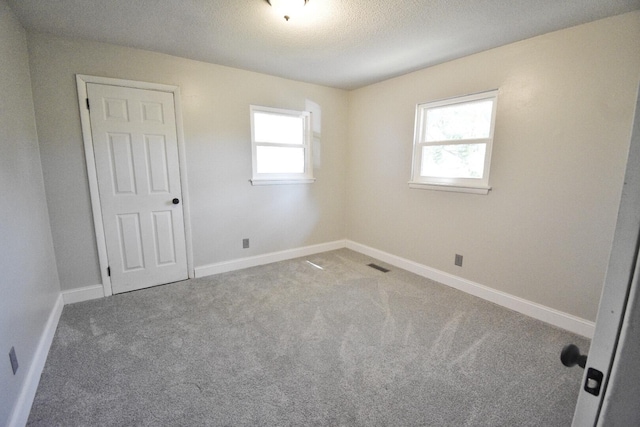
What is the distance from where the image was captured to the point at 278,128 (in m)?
3.78

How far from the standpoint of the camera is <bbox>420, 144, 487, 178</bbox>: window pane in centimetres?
289

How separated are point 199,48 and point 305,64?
3.56ft

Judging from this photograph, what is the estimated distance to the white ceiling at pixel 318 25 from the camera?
6.40 ft

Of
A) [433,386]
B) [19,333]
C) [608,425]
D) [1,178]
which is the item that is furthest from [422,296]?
[1,178]

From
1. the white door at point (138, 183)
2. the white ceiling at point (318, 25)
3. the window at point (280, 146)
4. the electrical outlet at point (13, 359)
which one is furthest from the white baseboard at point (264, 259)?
the white ceiling at point (318, 25)

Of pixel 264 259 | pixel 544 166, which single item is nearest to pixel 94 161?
pixel 264 259

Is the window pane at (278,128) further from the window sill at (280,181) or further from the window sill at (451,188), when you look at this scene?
the window sill at (451,188)

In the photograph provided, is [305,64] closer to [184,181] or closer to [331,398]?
[184,181]

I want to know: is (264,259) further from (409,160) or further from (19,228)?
(19,228)

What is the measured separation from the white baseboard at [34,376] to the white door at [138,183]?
723 mm

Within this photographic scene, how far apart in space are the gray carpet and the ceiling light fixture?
2.42 metres

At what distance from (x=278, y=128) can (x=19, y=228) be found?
2705 millimetres

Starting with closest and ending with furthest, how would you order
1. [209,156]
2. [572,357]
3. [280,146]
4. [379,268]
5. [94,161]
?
1. [572,357]
2. [94,161]
3. [209,156]
4. [379,268]
5. [280,146]

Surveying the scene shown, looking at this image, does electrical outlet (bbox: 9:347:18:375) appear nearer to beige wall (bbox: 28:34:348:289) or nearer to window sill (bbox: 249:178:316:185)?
beige wall (bbox: 28:34:348:289)
